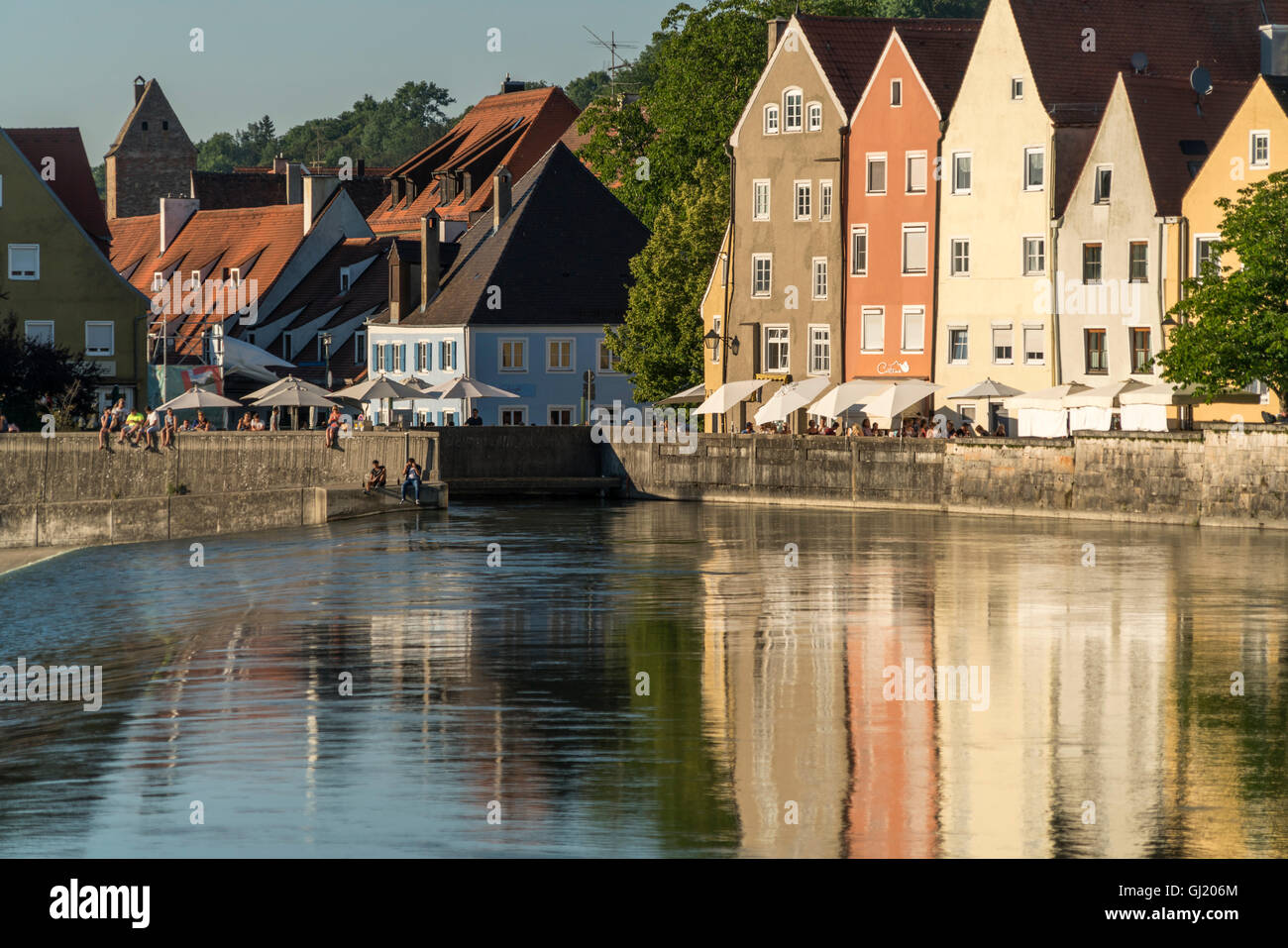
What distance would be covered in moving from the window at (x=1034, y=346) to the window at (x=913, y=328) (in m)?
5.14

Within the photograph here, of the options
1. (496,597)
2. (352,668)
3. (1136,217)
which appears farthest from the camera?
(1136,217)

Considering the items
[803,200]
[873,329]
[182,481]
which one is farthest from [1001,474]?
[182,481]

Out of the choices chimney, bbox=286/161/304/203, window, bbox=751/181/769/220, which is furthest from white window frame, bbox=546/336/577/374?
chimney, bbox=286/161/304/203

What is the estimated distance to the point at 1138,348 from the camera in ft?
223

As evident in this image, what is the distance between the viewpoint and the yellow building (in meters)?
61.0

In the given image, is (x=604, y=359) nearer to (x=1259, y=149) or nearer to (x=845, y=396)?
(x=845, y=396)

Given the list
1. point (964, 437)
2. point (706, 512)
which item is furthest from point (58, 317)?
point (964, 437)

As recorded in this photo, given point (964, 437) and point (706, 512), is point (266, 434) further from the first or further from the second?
point (964, 437)

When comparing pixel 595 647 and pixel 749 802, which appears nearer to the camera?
pixel 749 802

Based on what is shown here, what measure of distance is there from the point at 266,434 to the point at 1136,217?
30046mm

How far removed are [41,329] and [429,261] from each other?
1715cm
